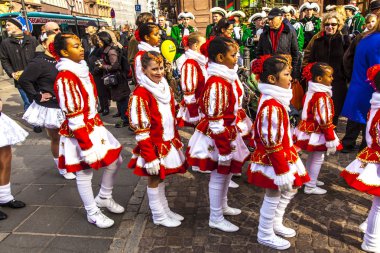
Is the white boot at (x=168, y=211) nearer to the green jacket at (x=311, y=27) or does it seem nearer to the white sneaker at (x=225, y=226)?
the white sneaker at (x=225, y=226)

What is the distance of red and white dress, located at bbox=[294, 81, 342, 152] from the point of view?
Answer: 3.61 metres

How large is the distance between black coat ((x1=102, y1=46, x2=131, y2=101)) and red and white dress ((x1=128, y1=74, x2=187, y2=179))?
3931 mm

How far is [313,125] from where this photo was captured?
3.75m

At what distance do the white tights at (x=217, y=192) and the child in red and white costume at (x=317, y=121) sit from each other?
46.6 inches

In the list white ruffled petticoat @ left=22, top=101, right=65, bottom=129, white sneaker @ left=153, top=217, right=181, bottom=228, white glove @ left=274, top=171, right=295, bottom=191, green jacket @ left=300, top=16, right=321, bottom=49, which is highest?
green jacket @ left=300, top=16, right=321, bottom=49

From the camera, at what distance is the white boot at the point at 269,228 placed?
289cm

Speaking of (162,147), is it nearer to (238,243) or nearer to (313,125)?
(238,243)

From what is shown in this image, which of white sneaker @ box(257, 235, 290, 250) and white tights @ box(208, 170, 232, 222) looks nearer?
white sneaker @ box(257, 235, 290, 250)

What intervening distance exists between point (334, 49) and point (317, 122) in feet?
7.04

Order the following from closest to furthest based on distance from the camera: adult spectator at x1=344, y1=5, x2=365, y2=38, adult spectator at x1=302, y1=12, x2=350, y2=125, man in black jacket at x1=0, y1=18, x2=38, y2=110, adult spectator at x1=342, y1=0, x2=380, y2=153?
adult spectator at x1=342, y1=0, x2=380, y2=153, adult spectator at x1=302, y1=12, x2=350, y2=125, man in black jacket at x1=0, y1=18, x2=38, y2=110, adult spectator at x1=344, y1=5, x2=365, y2=38

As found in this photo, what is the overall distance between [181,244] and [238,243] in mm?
582

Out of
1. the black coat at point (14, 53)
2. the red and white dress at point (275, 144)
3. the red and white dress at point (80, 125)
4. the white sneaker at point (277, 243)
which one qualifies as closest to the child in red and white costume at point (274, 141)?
the red and white dress at point (275, 144)

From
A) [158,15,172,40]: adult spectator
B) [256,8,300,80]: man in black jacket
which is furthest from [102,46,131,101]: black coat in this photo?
[256,8,300,80]: man in black jacket

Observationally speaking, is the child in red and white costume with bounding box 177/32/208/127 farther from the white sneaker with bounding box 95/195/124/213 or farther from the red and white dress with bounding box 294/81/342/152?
the white sneaker with bounding box 95/195/124/213
